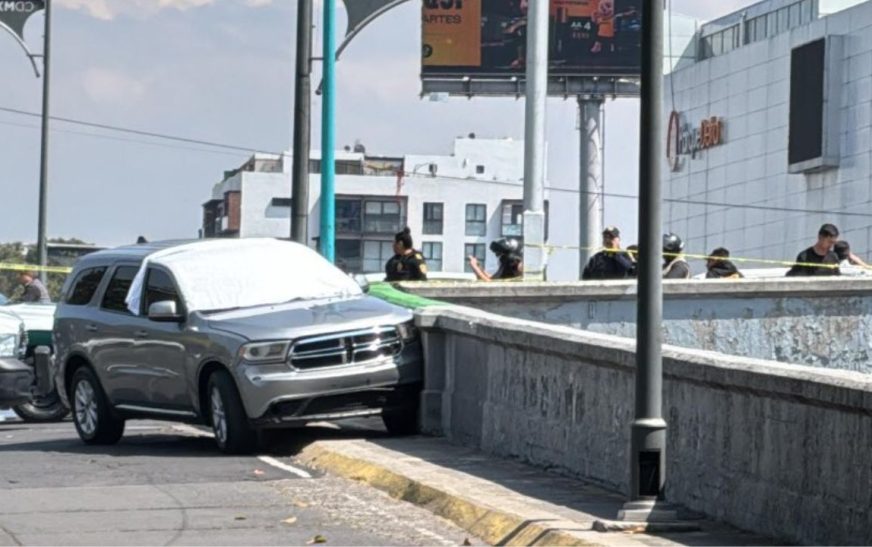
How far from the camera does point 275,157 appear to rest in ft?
449

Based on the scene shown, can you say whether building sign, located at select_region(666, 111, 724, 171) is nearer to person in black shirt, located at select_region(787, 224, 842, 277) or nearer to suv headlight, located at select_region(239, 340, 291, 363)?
person in black shirt, located at select_region(787, 224, 842, 277)

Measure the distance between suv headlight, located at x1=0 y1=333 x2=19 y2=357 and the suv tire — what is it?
215 inches

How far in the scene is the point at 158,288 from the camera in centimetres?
1803

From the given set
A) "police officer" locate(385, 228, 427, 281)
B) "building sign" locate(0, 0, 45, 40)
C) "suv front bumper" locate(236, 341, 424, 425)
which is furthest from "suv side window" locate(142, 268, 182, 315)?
"building sign" locate(0, 0, 45, 40)

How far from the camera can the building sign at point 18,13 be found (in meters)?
38.0

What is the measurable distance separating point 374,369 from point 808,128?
60503 millimetres

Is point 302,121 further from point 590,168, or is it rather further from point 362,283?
point 590,168

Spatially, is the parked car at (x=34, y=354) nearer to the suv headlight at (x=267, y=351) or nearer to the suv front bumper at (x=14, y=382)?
the suv front bumper at (x=14, y=382)

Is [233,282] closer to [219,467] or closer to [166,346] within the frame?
[166,346]

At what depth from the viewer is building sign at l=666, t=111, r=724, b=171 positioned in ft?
292

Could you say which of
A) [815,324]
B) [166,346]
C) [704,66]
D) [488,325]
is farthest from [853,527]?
[704,66]

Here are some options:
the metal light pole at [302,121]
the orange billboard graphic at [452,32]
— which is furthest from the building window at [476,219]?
the metal light pole at [302,121]

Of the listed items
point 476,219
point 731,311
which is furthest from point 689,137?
point 731,311

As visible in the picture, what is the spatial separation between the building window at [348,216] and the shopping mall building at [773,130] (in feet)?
110
